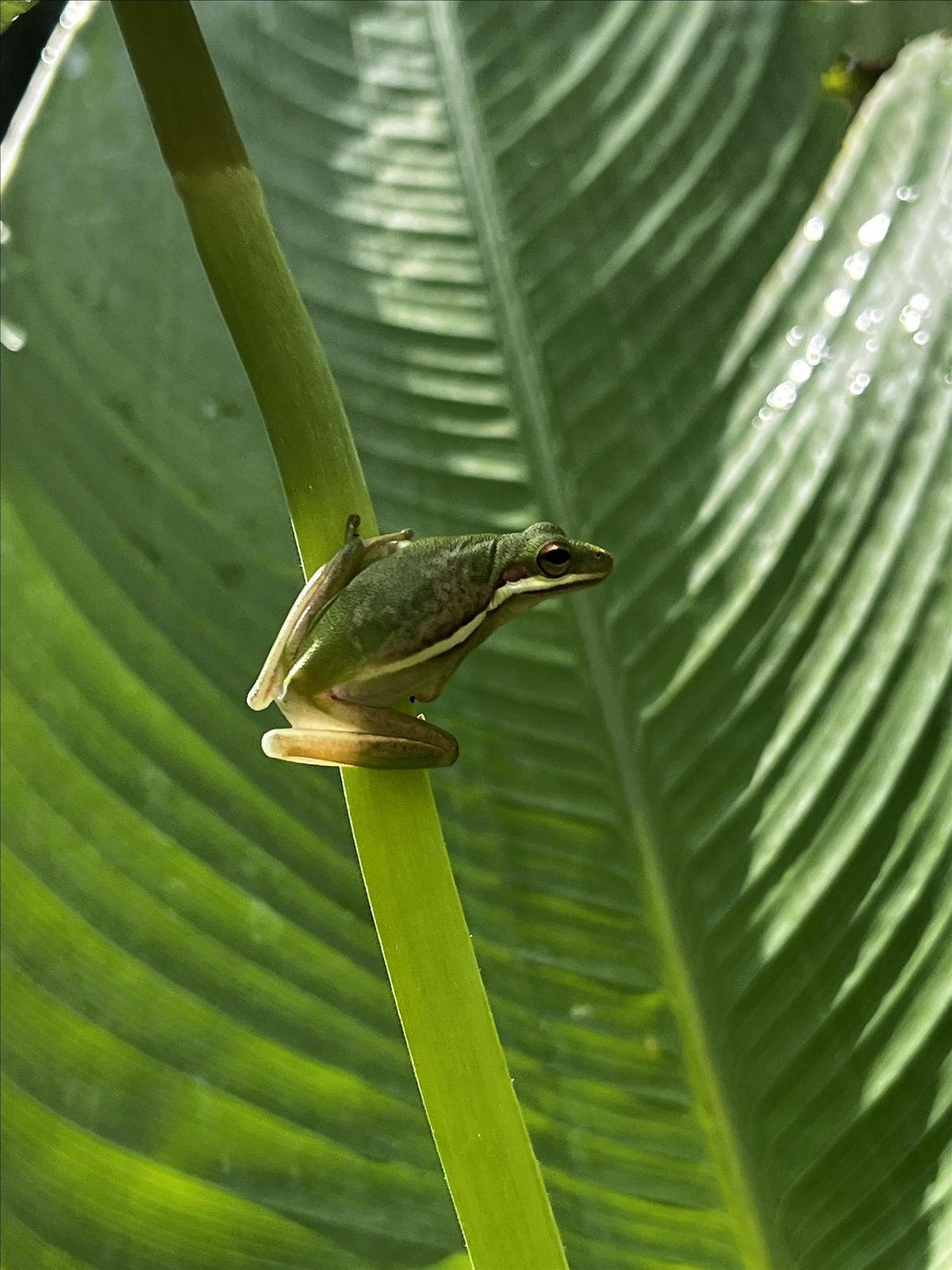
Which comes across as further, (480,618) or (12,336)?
(12,336)

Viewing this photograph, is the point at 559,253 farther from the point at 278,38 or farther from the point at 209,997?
the point at 209,997

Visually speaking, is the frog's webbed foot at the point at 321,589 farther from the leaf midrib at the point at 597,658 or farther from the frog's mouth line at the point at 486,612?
the leaf midrib at the point at 597,658

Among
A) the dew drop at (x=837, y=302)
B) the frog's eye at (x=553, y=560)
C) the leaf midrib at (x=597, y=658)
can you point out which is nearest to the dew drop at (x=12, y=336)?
the leaf midrib at (x=597, y=658)

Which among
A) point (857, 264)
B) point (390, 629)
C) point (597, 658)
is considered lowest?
point (597, 658)

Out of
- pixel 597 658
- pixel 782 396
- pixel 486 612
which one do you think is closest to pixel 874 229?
pixel 782 396

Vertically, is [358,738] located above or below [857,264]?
below

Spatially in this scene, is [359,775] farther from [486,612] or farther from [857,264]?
[857,264]

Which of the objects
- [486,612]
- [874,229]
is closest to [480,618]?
[486,612]
